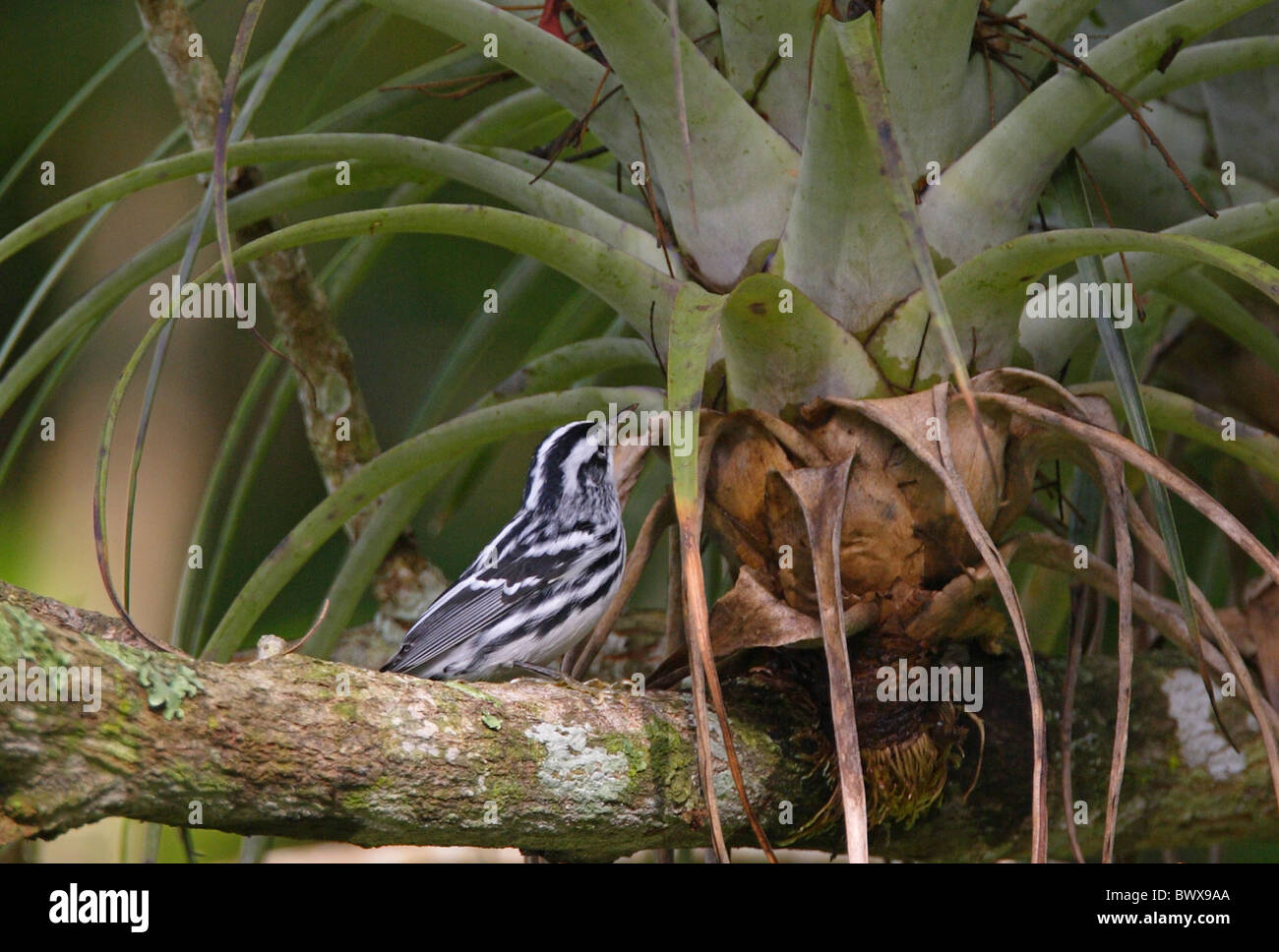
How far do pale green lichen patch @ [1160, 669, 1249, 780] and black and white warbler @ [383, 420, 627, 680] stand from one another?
117 cm

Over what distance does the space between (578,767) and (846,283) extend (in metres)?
0.79

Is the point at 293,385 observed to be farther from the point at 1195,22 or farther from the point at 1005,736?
the point at 1195,22

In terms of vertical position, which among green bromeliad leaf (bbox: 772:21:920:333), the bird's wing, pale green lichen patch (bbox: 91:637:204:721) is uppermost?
green bromeliad leaf (bbox: 772:21:920:333)

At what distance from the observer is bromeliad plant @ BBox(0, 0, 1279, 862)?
1664 mm

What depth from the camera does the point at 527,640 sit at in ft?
9.23

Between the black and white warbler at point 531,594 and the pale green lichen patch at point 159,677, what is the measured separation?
1.29 meters

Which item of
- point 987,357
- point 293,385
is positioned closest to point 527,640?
point 293,385

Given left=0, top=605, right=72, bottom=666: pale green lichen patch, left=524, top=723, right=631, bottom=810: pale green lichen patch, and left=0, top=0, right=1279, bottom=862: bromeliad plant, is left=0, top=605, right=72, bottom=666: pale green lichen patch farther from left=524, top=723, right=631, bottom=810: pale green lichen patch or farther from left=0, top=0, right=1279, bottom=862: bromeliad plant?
left=524, top=723, right=631, bottom=810: pale green lichen patch

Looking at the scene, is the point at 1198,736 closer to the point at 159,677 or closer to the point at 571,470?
the point at 571,470

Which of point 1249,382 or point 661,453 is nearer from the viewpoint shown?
point 661,453

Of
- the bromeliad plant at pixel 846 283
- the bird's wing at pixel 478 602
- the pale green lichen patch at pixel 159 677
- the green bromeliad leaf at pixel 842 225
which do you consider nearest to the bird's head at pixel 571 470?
the bird's wing at pixel 478 602

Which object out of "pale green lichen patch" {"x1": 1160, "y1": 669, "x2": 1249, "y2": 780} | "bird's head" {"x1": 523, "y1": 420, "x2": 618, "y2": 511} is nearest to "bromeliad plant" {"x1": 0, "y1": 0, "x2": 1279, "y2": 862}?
"pale green lichen patch" {"x1": 1160, "y1": 669, "x2": 1249, "y2": 780}

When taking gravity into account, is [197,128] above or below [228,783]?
above

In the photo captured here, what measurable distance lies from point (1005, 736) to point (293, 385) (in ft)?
5.16
